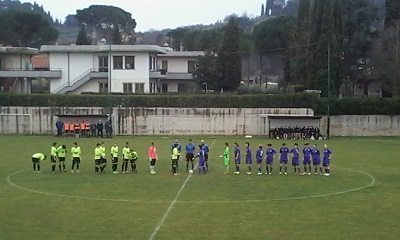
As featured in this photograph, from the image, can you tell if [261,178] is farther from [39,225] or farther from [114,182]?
[39,225]

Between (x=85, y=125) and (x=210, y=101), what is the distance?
37.7 feet

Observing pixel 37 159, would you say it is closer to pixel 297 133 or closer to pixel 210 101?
pixel 297 133

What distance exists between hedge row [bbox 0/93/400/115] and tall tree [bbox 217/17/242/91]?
18113 mm

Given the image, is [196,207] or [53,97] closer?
[196,207]

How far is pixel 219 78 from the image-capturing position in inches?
2842

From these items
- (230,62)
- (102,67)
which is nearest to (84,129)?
(102,67)

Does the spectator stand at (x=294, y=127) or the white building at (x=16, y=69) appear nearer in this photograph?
the spectator stand at (x=294, y=127)

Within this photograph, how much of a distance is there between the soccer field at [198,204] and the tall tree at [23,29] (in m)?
53.5

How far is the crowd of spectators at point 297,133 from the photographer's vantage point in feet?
164

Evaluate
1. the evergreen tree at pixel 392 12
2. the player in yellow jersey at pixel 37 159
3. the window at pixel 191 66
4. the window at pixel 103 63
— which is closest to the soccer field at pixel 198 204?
the player in yellow jersey at pixel 37 159

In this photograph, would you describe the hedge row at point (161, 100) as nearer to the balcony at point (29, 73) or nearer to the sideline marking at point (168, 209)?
the balcony at point (29, 73)

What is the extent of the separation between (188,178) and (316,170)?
7094mm

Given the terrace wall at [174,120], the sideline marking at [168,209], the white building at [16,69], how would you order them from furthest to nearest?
the white building at [16,69], the terrace wall at [174,120], the sideline marking at [168,209]

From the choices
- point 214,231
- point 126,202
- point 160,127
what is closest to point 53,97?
point 160,127
